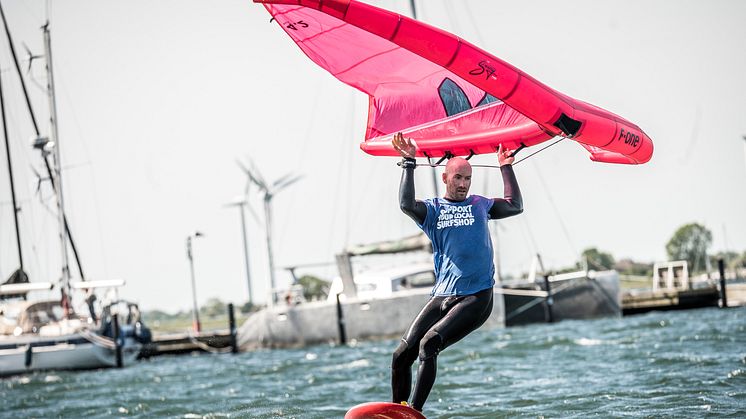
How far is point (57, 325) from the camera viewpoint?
38562 mm

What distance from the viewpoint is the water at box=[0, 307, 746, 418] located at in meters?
12.4

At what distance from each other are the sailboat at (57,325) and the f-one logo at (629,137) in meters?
29.1

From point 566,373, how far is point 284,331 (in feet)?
83.8

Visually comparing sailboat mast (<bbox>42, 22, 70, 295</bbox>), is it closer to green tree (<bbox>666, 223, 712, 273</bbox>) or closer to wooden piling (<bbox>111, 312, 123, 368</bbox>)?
wooden piling (<bbox>111, 312, 123, 368</bbox>)

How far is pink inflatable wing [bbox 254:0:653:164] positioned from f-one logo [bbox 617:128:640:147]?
0.01 metres

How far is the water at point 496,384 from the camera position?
12.4 m

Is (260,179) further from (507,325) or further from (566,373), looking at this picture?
(566,373)

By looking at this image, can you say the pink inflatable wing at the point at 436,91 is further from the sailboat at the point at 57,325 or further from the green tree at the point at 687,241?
the green tree at the point at 687,241

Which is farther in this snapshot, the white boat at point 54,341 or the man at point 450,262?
the white boat at point 54,341

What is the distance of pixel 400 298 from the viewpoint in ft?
124

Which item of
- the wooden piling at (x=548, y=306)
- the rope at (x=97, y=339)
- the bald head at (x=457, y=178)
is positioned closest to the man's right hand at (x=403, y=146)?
the bald head at (x=457, y=178)

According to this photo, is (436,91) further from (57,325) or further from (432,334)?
(57,325)

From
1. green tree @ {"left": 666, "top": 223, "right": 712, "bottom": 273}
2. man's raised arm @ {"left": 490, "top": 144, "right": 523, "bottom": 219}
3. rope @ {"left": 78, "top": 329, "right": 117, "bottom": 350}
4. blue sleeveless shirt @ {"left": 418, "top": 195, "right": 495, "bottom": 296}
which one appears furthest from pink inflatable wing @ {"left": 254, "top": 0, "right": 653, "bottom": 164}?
green tree @ {"left": 666, "top": 223, "right": 712, "bottom": 273}

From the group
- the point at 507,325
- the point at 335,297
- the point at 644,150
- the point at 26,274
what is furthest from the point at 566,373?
the point at 26,274
